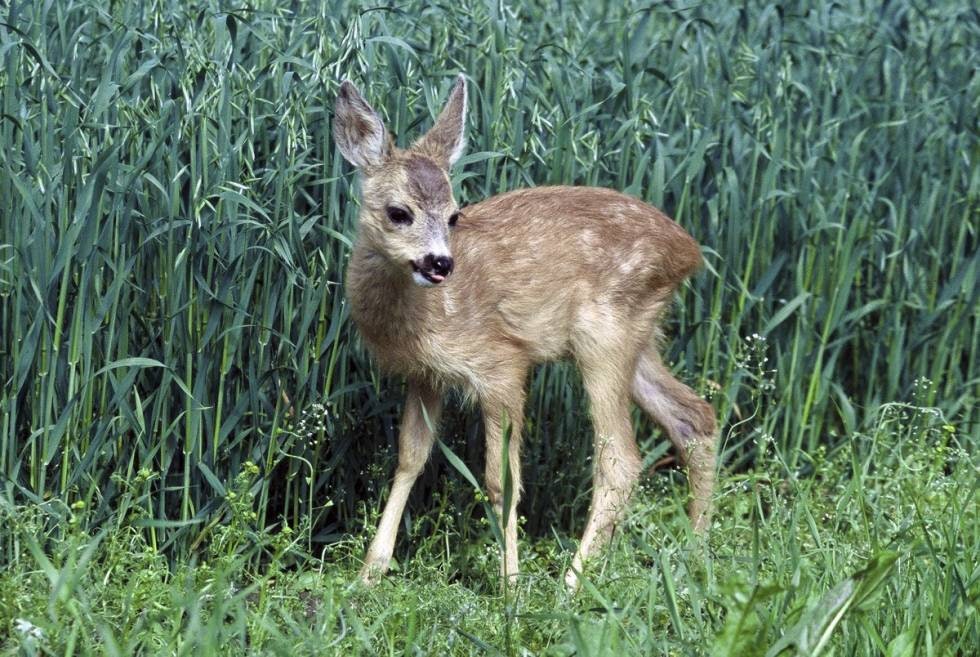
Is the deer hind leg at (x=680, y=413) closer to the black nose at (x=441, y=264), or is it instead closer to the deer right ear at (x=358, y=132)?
the black nose at (x=441, y=264)

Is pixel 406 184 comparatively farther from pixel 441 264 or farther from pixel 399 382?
pixel 399 382

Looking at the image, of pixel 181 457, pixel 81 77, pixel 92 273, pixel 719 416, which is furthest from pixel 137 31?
pixel 719 416

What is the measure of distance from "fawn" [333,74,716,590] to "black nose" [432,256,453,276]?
165mm

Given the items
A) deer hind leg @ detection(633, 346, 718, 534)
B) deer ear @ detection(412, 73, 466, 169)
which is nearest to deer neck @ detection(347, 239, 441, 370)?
deer ear @ detection(412, 73, 466, 169)

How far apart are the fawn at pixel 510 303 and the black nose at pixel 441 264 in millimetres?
165

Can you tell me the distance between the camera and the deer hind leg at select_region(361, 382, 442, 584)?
5781mm

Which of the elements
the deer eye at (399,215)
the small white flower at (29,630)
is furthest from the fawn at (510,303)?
the small white flower at (29,630)

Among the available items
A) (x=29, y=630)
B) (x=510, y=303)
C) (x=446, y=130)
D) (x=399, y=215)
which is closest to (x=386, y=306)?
(x=399, y=215)

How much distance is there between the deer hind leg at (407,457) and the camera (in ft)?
19.0

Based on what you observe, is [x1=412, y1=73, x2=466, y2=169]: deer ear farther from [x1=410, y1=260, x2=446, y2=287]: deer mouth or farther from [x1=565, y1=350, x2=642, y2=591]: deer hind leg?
[x1=565, y1=350, x2=642, y2=591]: deer hind leg

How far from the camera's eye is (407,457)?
19.3 feet

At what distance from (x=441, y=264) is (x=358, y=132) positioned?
0.62m

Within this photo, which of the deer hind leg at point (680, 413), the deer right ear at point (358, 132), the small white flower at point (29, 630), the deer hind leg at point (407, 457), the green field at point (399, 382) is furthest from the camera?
the deer hind leg at point (680, 413)

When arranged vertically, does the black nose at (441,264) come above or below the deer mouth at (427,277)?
above
